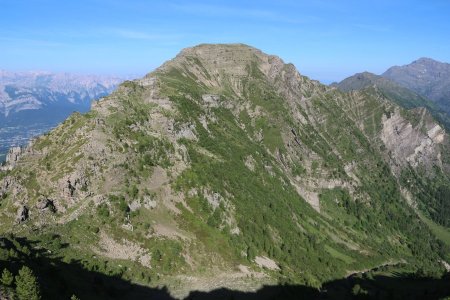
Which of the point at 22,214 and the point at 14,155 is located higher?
the point at 14,155

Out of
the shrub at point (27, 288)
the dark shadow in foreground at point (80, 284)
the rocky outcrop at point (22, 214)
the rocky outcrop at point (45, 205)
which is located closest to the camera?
the shrub at point (27, 288)

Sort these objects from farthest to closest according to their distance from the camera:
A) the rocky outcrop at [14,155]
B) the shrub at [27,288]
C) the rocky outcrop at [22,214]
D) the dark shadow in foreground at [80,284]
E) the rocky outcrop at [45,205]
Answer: the rocky outcrop at [14,155], the rocky outcrop at [45,205], the rocky outcrop at [22,214], the dark shadow in foreground at [80,284], the shrub at [27,288]

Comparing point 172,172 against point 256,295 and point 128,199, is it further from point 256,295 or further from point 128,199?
point 256,295

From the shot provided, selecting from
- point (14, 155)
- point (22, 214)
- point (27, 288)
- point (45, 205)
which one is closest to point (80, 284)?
point (27, 288)

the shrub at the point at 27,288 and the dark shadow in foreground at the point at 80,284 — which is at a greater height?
the shrub at the point at 27,288

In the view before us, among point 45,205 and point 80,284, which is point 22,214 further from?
point 80,284

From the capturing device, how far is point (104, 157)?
540ft

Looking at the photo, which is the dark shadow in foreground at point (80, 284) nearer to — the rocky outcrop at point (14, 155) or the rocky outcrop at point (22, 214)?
the rocky outcrop at point (22, 214)

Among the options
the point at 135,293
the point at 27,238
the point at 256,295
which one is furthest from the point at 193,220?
the point at 27,238

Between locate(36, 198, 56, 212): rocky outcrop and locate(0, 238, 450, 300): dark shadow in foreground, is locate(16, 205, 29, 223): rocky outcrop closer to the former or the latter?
locate(36, 198, 56, 212): rocky outcrop

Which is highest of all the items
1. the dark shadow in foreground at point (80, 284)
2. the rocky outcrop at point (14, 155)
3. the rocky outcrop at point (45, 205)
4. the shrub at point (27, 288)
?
the rocky outcrop at point (14, 155)

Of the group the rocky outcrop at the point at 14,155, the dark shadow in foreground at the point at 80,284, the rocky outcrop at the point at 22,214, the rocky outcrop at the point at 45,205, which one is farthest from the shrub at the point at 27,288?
the rocky outcrop at the point at 14,155

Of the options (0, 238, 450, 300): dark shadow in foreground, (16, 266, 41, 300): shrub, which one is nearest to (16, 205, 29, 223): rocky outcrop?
(0, 238, 450, 300): dark shadow in foreground

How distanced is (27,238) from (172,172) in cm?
7156
